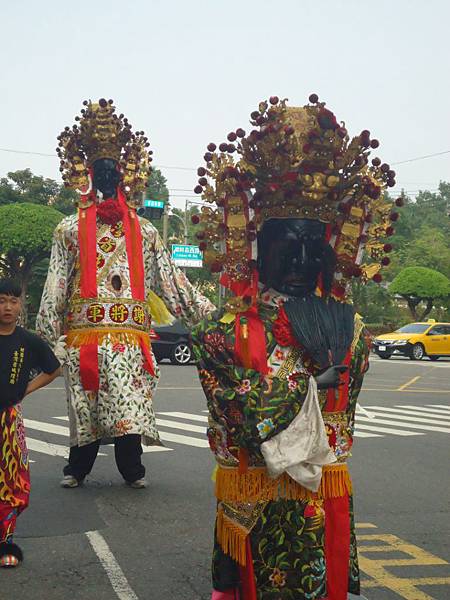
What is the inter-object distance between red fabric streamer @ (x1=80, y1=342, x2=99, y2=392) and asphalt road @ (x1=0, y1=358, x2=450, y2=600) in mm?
800

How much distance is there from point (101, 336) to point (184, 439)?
11.0ft

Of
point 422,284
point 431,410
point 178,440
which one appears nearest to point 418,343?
point 422,284

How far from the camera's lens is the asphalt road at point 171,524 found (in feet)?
13.8

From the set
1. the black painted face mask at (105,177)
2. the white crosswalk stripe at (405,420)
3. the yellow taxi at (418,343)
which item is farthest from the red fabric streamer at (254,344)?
the yellow taxi at (418,343)

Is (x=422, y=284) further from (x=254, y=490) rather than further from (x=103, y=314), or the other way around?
(x=254, y=490)

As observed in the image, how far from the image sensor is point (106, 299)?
19.8 ft

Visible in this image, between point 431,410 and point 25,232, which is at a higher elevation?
point 25,232

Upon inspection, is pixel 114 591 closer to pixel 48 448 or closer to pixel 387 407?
pixel 48 448

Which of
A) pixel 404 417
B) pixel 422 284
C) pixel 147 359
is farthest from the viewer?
pixel 422 284

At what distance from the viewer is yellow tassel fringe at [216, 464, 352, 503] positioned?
9.98 ft

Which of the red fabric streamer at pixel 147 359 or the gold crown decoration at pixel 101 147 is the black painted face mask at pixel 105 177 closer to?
the gold crown decoration at pixel 101 147

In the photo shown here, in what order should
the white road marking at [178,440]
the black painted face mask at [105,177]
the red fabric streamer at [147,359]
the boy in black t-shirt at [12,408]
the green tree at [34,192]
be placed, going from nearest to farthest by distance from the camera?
the boy in black t-shirt at [12,408] < the red fabric streamer at [147,359] < the black painted face mask at [105,177] < the white road marking at [178,440] < the green tree at [34,192]

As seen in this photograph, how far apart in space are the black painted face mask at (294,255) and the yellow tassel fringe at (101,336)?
2.97 meters

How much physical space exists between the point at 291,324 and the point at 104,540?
2.41 meters
